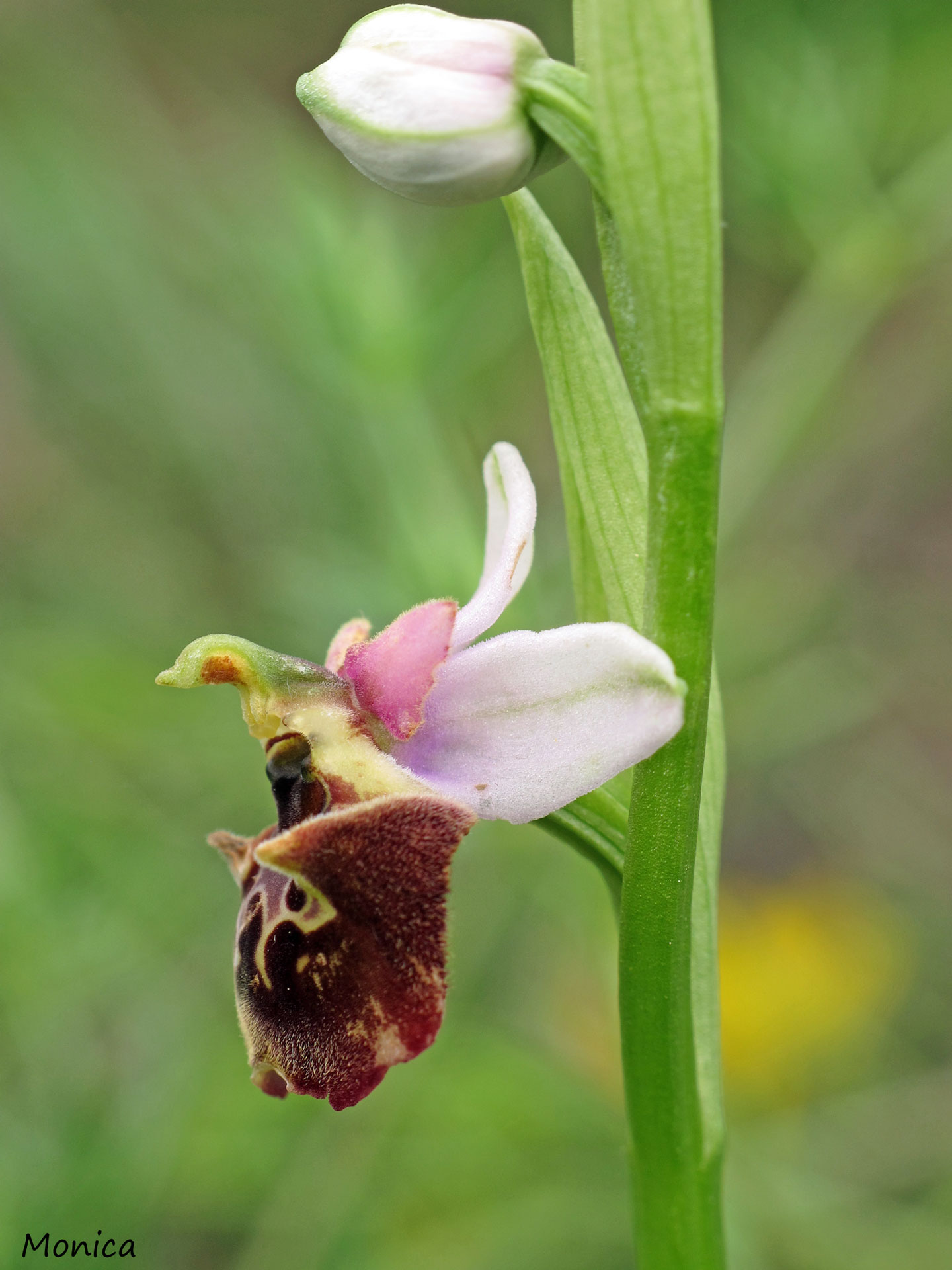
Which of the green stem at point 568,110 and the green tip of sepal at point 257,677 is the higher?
the green stem at point 568,110

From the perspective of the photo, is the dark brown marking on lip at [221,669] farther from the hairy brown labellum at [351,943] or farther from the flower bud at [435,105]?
the flower bud at [435,105]

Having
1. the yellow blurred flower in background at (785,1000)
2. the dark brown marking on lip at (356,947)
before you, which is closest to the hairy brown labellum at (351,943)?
the dark brown marking on lip at (356,947)

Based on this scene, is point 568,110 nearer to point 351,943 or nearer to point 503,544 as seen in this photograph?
point 503,544

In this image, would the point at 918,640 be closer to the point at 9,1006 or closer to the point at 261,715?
the point at 9,1006

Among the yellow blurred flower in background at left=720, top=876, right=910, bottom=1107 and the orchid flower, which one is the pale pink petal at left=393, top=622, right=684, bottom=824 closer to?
the orchid flower

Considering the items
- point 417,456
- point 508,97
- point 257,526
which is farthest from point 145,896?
point 508,97

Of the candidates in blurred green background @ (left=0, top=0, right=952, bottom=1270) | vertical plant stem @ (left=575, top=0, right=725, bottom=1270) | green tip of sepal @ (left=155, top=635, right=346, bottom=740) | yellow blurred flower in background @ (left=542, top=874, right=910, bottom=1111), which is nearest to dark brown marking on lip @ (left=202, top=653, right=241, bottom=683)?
green tip of sepal @ (left=155, top=635, right=346, bottom=740)
